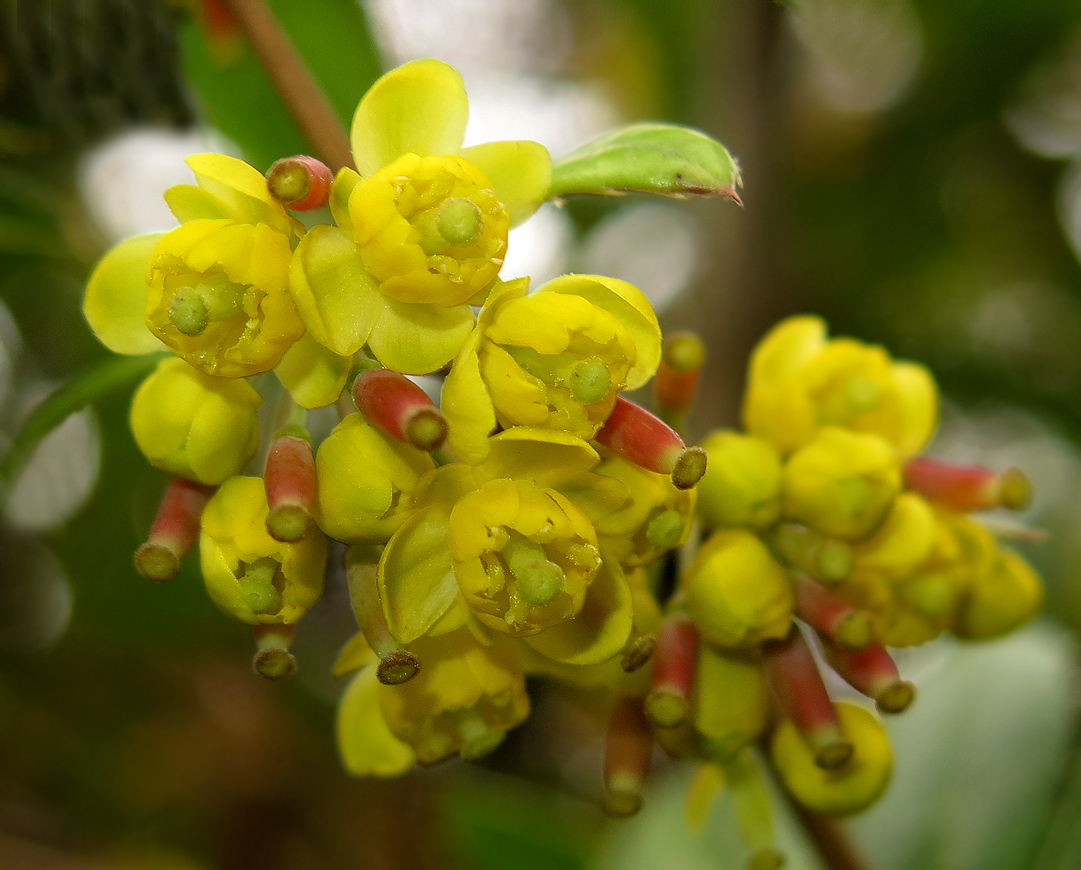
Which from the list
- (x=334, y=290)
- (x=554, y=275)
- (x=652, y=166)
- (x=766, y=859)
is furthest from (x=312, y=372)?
(x=554, y=275)

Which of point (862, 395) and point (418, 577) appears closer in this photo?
point (418, 577)

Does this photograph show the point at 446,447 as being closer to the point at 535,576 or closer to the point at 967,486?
the point at 535,576

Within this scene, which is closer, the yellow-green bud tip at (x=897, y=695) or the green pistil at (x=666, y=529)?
the green pistil at (x=666, y=529)

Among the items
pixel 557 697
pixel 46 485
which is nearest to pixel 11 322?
pixel 46 485

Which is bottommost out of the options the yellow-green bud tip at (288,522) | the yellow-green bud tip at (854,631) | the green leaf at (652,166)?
the yellow-green bud tip at (854,631)

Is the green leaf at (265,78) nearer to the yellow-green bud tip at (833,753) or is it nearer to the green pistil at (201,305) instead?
the green pistil at (201,305)

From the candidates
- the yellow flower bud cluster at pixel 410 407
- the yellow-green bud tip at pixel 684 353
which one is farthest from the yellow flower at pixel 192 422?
the yellow-green bud tip at pixel 684 353
